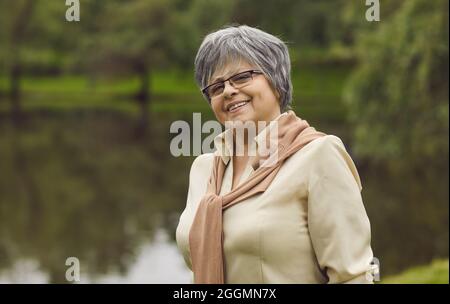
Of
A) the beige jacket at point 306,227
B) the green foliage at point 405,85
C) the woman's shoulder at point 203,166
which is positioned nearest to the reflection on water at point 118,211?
the green foliage at point 405,85

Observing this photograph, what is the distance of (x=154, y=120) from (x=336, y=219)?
31.9 meters

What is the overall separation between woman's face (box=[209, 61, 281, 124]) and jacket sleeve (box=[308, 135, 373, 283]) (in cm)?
28

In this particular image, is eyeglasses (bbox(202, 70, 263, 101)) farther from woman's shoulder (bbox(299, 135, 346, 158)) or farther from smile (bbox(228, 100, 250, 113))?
woman's shoulder (bbox(299, 135, 346, 158))

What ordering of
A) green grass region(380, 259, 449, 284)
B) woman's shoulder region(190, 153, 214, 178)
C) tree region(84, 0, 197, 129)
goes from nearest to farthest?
1. woman's shoulder region(190, 153, 214, 178)
2. green grass region(380, 259, 449, 284)
3. tree region(84, 0, 197, 129)

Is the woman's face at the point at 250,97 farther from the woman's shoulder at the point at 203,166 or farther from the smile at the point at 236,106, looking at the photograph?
the woman's shoulder at the point at 203,166

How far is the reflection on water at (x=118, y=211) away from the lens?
40.4 feet

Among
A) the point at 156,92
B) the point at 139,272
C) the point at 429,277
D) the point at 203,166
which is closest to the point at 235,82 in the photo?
the point at 203,166

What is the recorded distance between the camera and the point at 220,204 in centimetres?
224

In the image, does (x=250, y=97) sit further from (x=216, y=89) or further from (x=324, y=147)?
(x=324, y=147)

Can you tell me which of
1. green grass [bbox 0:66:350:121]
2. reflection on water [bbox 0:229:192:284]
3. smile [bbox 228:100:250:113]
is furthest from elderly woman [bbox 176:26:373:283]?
green grass [bbox 0:66:350:121]

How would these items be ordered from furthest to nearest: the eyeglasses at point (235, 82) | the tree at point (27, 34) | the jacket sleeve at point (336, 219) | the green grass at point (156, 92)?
the tree at point (27, 34)
the green grass at point (156, 92)
the eyeglasses at point (235, 82)
the jacket sleeve at point (336, 219)

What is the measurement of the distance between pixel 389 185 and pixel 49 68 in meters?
34.2

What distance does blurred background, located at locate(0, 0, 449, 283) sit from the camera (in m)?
11.6
